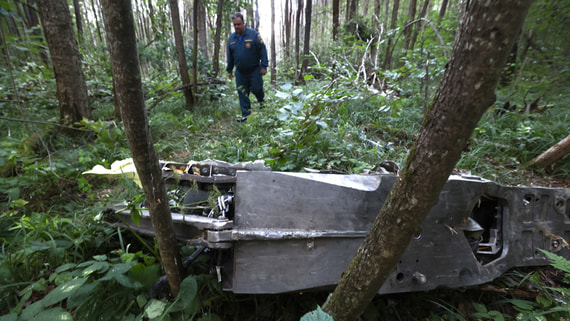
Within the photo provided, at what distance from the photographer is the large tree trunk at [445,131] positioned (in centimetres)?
64

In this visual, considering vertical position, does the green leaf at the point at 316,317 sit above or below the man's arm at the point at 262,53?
below

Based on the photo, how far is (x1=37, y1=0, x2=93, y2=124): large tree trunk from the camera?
3.27m

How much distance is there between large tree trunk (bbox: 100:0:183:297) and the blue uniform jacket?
181 inches

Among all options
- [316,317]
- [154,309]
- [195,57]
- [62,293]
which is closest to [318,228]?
[316,317]

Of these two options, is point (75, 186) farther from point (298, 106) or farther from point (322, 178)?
point (322, 178)

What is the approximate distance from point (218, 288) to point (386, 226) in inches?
52.2

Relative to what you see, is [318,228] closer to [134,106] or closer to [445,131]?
[445,131]

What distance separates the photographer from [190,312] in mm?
1444

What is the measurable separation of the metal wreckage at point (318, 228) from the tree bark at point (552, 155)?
203 cm

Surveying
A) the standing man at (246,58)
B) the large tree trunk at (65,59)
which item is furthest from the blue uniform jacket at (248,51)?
the large tree trunk at (65,59)

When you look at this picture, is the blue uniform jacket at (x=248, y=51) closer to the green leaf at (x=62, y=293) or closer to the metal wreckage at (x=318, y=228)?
the metal wreckage at (x=318, y=228)

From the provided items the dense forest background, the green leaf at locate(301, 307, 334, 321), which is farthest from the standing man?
the green leaf at locate(301, 307, 334, 321)

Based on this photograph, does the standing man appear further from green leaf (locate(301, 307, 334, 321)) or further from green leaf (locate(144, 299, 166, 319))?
green leaf (locate(301, 307, 334, 321))

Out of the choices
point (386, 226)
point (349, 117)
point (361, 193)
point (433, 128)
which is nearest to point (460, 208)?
point (361, 193)
